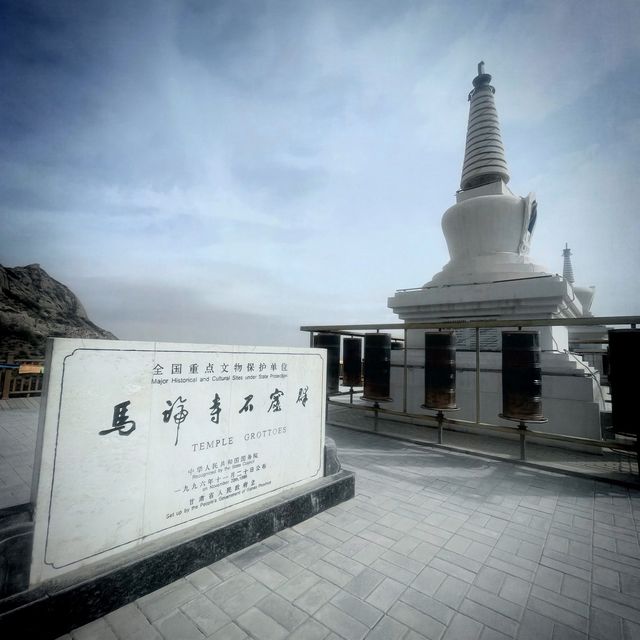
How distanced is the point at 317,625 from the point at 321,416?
6.40ft

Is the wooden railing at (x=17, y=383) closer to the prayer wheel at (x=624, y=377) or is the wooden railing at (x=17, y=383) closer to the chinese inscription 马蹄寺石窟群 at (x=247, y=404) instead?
the chinese inscription 马蹄寺石窟群 at (x=247, y=404)

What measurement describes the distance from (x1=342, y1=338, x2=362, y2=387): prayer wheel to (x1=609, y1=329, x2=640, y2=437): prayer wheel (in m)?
4.89

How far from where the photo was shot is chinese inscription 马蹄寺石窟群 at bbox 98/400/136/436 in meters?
2.18

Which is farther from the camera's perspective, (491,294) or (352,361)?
(352,361)

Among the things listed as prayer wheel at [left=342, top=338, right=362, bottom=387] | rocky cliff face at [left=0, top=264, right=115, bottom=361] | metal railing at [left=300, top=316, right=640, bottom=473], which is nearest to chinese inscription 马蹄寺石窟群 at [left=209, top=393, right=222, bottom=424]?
metal railing at [left=300, top=316, right=640, bottom=473]

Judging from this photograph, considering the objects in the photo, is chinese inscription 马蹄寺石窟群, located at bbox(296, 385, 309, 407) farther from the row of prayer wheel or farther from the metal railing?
the metal railing

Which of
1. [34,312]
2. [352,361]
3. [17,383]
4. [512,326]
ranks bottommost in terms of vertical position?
[17,383]

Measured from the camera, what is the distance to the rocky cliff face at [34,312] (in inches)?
750

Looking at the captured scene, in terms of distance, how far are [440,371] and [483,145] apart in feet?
36.5

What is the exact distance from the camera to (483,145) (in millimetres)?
12648

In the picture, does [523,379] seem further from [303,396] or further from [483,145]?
[483,145]

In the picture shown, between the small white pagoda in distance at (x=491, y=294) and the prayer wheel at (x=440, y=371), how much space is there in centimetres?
152

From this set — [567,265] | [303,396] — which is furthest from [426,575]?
[567,265]

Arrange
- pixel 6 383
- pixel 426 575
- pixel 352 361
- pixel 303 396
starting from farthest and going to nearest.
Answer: pixel 6 383, pixel 352 361, pixel 303 396, pixel 426 575
